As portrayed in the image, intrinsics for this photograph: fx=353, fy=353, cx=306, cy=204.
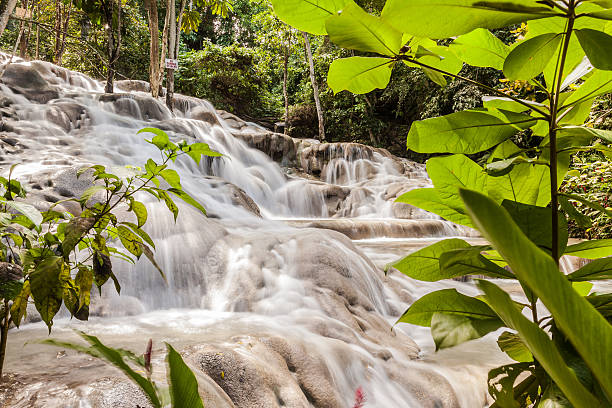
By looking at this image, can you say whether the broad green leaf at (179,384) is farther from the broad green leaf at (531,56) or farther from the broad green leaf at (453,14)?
the broad green leaf at (531,56)

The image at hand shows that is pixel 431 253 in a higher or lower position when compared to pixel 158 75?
lower

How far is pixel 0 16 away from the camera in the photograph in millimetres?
1967

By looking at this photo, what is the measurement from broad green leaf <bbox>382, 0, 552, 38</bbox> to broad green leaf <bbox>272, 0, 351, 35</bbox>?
0.11 meters

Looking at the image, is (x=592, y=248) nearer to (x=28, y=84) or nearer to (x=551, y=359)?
(x=551, y=359)

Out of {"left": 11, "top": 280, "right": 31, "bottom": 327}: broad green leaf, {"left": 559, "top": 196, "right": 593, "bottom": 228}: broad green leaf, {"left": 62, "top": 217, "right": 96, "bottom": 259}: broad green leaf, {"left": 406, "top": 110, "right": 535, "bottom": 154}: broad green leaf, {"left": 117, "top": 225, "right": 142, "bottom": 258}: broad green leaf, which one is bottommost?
{"left": 11, "top": 280, "right": 31, "bottom": 327}: broad green leaf

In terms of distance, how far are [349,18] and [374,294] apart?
3.70m

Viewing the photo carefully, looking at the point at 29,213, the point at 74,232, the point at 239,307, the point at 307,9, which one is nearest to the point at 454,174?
the point at 307,9

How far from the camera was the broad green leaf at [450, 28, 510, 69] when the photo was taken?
651mm

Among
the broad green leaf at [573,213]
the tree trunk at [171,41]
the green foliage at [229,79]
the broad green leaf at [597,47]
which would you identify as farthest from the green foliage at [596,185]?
the green foliage at [229,79]

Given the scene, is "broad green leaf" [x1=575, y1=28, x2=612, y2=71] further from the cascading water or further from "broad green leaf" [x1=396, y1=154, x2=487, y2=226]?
the cascading water

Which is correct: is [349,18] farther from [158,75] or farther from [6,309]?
[158,75]

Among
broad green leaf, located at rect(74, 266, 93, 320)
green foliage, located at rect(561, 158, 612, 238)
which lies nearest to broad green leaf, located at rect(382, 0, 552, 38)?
broad green leaf, located at rect(74, 266, 93, 320)

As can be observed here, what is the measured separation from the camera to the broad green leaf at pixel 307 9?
526 mm

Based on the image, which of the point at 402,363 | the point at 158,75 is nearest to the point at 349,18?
the point at 402,363
